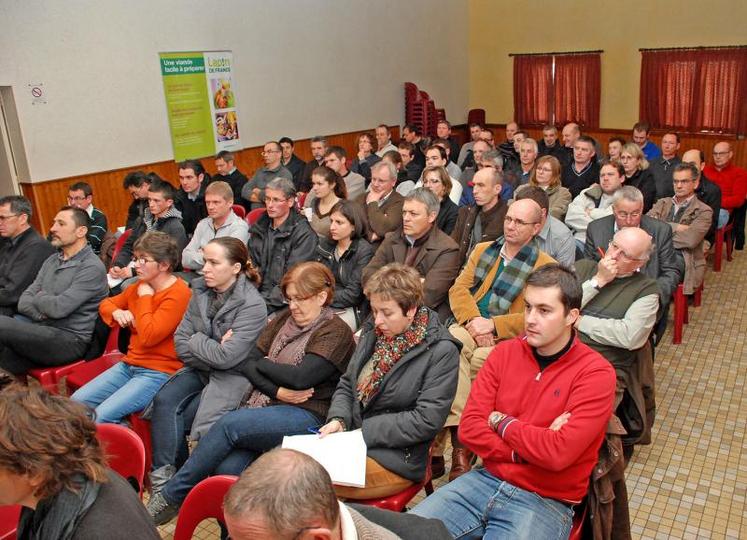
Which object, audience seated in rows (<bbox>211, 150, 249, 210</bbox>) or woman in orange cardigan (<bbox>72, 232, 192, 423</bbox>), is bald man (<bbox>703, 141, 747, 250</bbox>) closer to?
audience seated in rows (<bbox>211, 150, 249, 210</bbox>)

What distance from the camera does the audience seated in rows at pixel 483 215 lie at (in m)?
4.30

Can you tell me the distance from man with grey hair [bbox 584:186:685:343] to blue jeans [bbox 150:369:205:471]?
254 centimetres

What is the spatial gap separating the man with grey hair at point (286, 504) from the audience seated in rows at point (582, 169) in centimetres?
567

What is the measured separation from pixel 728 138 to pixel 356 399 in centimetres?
963

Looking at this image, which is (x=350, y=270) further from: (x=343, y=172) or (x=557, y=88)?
(x=557, y=88)

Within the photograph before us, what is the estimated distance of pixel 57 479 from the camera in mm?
1589

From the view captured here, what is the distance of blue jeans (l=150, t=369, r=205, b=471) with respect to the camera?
3016mm

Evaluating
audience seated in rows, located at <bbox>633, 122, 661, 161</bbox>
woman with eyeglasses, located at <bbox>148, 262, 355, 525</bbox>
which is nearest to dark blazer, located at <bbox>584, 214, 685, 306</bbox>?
woman with eyeglasses, located at <bbox>148, 262, 355, 525</bbox>

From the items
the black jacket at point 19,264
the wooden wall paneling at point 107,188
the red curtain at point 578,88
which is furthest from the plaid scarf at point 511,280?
the red curtain at point 578,88

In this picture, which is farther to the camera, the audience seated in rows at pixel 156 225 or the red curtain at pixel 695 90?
the red curtain at pixel 695 90

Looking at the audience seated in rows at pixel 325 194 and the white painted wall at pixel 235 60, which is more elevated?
the white painted wall at pixel 235 60

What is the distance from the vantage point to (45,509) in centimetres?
159

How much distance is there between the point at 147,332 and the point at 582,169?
4819mm

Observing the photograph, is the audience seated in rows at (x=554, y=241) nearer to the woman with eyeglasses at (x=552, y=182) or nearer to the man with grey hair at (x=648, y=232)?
the man with grey hair at (x=648, y=232)
